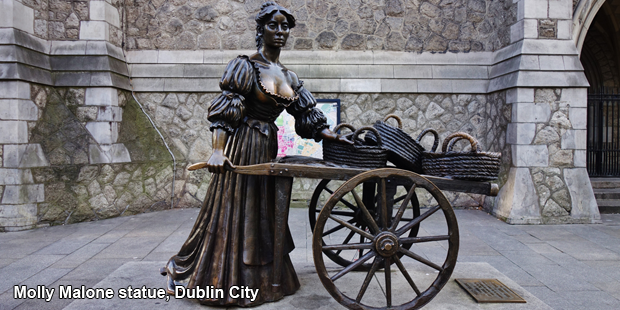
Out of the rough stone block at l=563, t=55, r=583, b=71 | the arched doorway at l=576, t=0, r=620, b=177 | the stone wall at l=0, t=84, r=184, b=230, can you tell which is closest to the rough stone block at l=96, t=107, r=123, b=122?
the stone wall at l=0, t=84, r=184, b=230

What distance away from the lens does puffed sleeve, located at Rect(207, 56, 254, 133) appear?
106 inches

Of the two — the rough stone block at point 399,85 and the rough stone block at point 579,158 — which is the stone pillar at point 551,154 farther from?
the rough stone block at point 399,85

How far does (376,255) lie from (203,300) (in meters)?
1.22

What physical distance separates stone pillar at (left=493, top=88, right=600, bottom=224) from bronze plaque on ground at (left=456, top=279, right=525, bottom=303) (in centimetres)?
320

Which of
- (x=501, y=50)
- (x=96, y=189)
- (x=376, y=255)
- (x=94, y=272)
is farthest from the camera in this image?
(x=501, y=50)

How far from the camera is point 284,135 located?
6992mm

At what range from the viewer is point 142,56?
699cm

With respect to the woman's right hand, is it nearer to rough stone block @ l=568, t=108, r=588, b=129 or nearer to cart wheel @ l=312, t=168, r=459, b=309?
cart wheel @ l=312, t=168, r=459, b=309

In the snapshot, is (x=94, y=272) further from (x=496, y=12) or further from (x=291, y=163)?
(x=496, y=12)

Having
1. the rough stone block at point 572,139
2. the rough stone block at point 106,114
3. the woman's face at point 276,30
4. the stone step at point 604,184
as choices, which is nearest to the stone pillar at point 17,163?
the rough stone block at point 106,114

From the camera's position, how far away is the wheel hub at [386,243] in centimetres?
262

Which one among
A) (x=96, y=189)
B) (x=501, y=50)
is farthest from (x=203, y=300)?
(x=501, y=50)

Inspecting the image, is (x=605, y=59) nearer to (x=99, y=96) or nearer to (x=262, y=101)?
(x=262, y=101)

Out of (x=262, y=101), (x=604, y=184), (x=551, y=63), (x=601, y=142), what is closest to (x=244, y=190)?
(x=262, y=101)
